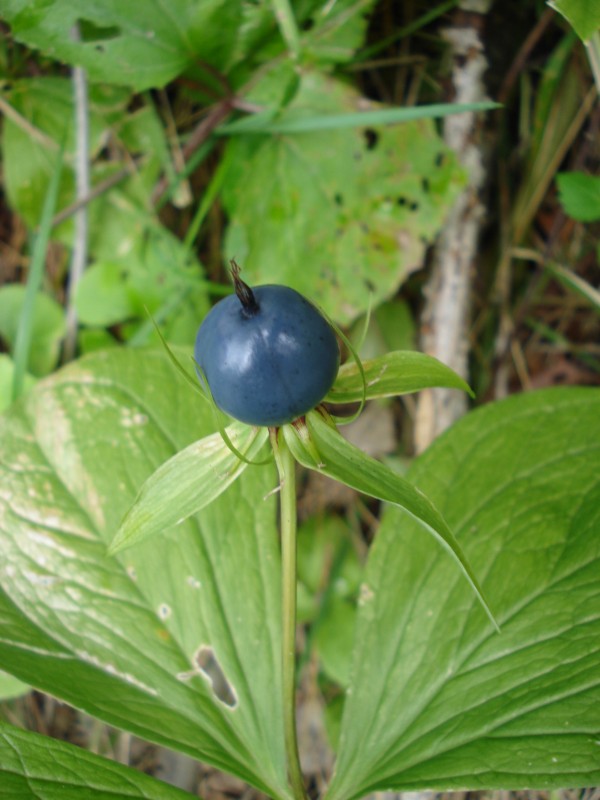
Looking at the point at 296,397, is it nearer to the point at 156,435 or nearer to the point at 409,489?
the point at 409,489

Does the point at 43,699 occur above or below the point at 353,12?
below

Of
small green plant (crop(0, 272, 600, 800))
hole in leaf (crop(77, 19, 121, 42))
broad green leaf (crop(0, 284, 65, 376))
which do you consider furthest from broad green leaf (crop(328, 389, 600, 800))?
hole in leaf (crop(77, 19, 121, 42))

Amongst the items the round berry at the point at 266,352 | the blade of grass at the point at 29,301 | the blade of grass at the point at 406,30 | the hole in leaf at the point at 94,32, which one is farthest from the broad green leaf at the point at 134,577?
the blade of grass at the point at 406,30

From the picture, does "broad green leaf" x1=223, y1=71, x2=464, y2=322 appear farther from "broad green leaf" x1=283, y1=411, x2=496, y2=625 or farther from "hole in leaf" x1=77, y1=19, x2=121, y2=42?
"broad green leaf" x1=283, y1=411, x2=496, y2=625

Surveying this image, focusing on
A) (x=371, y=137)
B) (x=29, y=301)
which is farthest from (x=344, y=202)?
(x=29, y=301)

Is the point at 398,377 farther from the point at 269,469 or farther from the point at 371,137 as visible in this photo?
the point at 371,137

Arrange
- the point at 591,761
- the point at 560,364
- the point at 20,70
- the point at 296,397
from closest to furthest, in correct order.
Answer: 1. the point at 296,397
2. the point at 591,761
3. the point at 20,70
4. the point at 560,364

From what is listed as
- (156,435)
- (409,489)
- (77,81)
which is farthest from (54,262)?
(409,489)
